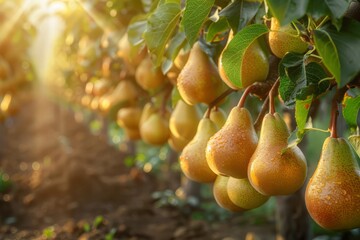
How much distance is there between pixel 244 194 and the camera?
1.33 metres

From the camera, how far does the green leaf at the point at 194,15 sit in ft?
4.05

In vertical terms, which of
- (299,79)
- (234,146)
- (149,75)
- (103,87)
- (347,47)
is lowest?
(103,87)

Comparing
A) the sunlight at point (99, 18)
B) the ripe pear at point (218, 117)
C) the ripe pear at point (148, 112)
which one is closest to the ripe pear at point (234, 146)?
the ripe pear at point (218, 117)

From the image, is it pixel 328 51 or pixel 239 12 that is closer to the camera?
pixel 328 51

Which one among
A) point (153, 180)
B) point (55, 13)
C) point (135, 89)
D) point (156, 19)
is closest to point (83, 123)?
point (153, 180)

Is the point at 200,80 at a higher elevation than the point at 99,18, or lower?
higher

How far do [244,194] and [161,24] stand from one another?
22.0 inches

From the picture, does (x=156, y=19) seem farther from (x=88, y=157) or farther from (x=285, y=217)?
(x=88, y=157)

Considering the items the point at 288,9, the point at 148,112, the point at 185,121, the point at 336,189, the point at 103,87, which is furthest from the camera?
the point at 103,87

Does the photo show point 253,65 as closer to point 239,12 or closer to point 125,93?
point 239,12

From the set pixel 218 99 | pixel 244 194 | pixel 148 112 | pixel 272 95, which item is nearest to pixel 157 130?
pixel 148 112

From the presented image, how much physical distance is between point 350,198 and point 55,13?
13.5 ft

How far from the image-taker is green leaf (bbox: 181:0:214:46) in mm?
1234

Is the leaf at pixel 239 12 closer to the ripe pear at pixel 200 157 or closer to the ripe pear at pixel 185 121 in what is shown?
the ripe pear at pixel 200 157
